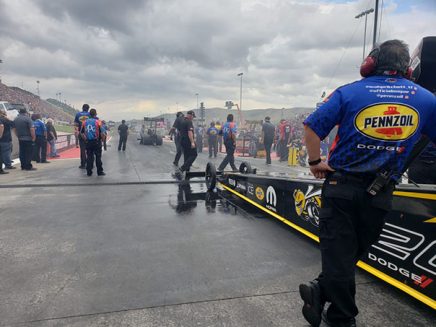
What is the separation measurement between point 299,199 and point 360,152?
2.01 m

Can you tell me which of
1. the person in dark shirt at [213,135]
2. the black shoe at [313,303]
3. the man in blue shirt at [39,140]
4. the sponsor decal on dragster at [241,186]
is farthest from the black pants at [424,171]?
the person in dark shirt at [213,135]

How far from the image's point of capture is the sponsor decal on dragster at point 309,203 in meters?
3.47

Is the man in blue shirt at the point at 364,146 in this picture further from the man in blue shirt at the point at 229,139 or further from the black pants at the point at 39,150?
the black pants at the point at 39,150

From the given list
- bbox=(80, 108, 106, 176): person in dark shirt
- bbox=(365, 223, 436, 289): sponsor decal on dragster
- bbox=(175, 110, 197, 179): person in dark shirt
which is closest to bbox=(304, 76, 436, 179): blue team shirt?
bbox=(365, 223, 436, 289): sponsor decal on dragster

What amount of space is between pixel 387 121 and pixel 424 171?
6.10 feet

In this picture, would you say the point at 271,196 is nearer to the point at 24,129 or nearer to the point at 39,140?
the point at 24,129

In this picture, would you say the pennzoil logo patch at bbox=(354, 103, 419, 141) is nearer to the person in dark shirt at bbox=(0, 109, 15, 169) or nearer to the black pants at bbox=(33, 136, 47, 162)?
the person in dark shirt at bbox=(0, 109, 15, 169)

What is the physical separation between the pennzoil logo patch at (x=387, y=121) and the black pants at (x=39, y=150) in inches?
493

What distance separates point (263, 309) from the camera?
94.3 inches

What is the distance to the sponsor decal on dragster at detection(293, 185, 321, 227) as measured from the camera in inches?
137

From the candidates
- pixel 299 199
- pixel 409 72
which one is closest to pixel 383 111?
pixel 409 72

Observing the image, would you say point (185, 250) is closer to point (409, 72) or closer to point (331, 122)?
point (331, 122)

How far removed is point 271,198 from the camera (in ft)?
15.1

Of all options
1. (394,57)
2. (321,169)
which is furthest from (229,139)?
(394,57)
